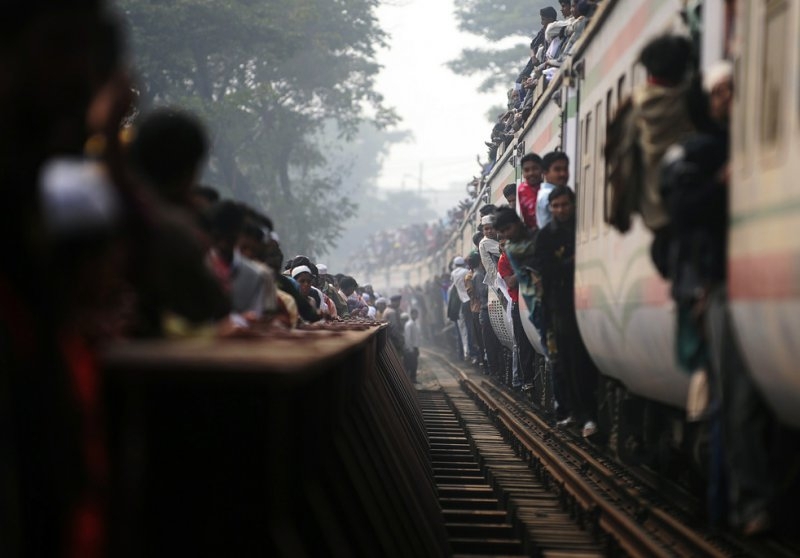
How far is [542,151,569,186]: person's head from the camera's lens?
1091cm

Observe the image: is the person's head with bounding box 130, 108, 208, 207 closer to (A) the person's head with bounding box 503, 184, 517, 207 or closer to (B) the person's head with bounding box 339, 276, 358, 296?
(A) the person's head with bounding box 503, 184, 517, 207

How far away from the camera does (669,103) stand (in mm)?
5973

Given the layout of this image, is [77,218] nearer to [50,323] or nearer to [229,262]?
[50,323]

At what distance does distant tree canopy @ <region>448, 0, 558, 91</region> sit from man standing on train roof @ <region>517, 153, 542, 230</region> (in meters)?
38.4

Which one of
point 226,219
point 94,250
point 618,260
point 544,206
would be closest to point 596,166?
point 618,260

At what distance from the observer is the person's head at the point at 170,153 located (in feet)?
14.0

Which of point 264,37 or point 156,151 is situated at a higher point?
point 264,37

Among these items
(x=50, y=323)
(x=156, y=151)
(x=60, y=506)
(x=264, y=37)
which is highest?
(x=264, y=37)

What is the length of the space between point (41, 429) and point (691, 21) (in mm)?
4034

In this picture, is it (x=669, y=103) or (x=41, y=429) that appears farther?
(x=669, y=103)

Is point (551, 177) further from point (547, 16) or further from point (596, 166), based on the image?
point (547, 16)

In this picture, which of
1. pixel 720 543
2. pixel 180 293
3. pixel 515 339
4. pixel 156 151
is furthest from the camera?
pixel 515 339

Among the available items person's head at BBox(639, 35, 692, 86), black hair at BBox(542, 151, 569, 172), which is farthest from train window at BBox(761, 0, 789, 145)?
black hair at BBox(542, 151, 569, 172)

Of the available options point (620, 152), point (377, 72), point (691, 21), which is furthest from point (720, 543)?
point (377, 72)
